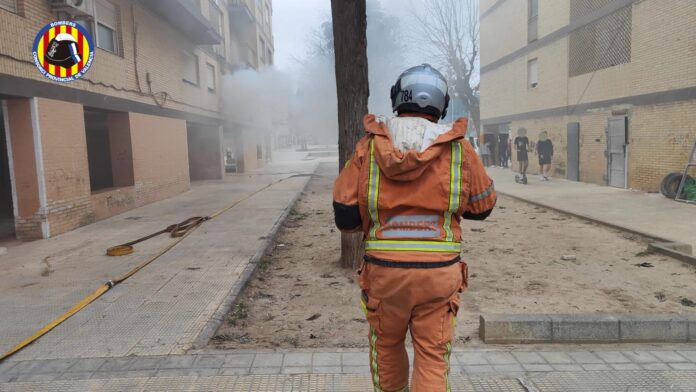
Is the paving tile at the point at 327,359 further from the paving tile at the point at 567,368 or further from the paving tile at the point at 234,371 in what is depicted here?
the paving tile at the point at 567,368

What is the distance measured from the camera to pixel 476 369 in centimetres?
304

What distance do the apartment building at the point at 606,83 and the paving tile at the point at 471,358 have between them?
32.1ft

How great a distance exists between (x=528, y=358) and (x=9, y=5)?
7.86 metres

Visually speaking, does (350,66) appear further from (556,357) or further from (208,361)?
(556,357)

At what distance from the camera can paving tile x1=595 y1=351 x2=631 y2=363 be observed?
3148mm

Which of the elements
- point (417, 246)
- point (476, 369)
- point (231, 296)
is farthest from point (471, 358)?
point (231, 296)

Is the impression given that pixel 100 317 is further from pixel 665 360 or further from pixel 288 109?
pixel 288 109

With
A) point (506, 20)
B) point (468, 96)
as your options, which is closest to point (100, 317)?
point (506, 20)

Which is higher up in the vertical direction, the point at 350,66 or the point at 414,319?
the point at 350,66

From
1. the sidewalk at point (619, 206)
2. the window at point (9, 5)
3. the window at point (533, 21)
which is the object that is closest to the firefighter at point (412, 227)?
the sidewalk at point (619, 206)

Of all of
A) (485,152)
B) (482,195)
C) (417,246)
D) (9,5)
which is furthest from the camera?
(485,152)

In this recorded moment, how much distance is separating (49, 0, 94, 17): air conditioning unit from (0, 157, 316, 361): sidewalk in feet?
11.5

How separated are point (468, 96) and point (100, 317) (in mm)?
25870

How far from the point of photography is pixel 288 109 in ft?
79.6
